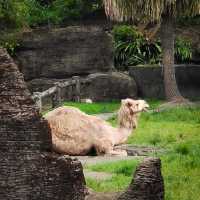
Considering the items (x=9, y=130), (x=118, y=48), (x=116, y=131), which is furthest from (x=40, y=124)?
(x=118, y=48)

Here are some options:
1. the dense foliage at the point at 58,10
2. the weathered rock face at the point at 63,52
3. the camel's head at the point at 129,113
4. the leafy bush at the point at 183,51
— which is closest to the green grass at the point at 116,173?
the camel's head at the point at 129,113

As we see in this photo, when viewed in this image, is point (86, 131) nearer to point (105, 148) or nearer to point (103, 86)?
point (105, 148)

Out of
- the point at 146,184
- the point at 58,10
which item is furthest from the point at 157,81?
the point at 146,184

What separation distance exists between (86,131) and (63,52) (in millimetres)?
14592

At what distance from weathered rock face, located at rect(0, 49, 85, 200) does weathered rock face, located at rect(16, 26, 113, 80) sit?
23.7 metres

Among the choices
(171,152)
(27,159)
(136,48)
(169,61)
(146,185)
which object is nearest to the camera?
(27,159)

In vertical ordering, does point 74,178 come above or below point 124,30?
above

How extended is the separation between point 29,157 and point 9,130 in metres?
0.19

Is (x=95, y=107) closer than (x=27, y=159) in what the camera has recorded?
No

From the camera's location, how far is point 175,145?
15.3 metres

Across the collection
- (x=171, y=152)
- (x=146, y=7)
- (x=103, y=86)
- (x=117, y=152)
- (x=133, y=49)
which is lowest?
(x=103, y=86)

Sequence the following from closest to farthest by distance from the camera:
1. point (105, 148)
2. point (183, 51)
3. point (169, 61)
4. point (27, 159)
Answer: point (27, 159) < point (105, 148) < point (169, 61) < point (183, 51)

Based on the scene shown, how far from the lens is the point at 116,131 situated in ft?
49.9

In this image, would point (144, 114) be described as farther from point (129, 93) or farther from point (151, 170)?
point (151, 170)
